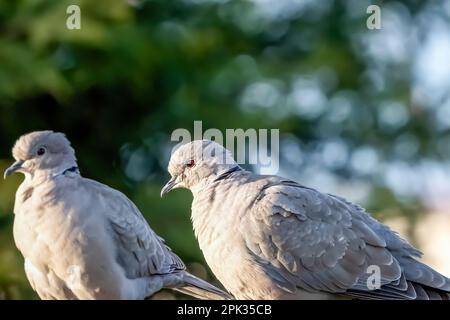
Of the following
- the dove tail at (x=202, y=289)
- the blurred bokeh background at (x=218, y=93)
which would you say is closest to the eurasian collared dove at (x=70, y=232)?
the dove tail at (x=202, y=289)

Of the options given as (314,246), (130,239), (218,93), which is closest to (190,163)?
(130,239)

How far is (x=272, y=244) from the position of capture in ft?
13.1

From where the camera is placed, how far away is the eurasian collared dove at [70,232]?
3588 millimetres

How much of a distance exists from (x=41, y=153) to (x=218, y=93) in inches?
228

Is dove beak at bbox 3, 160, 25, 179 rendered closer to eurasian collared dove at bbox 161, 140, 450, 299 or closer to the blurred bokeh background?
eurasian collared dove at bbox 161, 140, 450, 299

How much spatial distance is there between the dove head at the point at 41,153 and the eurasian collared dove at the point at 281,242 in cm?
55

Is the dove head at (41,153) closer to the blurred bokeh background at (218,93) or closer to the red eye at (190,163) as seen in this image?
the red eye at (190,163)

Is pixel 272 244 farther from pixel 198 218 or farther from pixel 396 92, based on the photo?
pixel 396 92

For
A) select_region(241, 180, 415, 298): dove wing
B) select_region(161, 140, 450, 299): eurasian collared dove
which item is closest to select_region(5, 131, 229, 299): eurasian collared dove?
select_region(161, 140, 450, 299): eurasian collared dove

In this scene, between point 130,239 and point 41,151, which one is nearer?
point 41,151

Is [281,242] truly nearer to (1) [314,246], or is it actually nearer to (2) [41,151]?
(1) [314,246]

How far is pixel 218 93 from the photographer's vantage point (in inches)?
368

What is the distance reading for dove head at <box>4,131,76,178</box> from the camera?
143 inches

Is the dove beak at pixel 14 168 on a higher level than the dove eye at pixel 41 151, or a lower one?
lower
